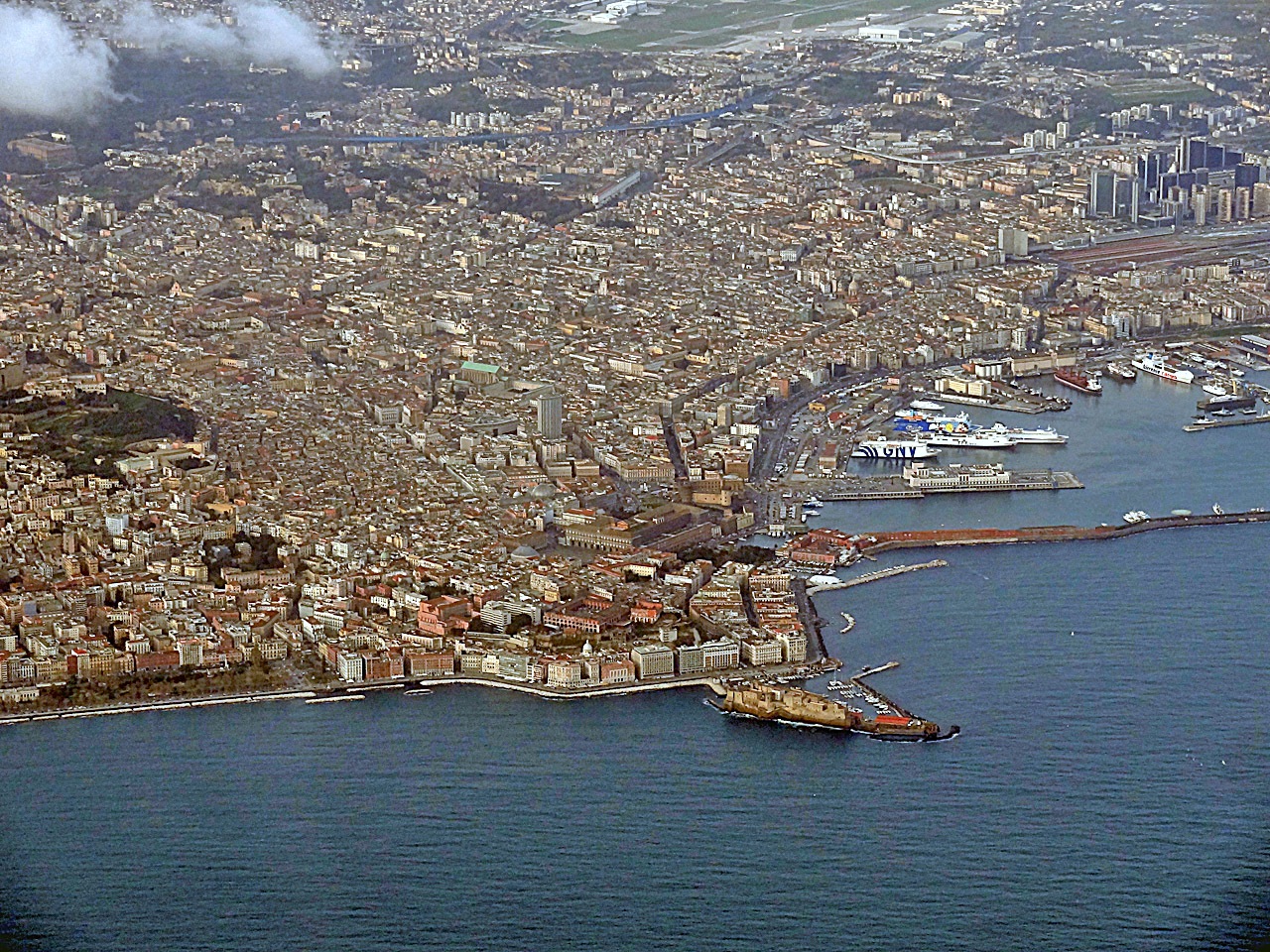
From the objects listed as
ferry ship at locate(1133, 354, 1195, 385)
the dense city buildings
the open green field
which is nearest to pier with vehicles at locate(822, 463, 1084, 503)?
the dense city buildings

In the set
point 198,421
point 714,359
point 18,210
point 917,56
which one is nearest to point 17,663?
point 198,421

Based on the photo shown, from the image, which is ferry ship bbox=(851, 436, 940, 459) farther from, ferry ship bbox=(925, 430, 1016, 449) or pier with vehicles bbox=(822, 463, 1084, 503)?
pier with vehicles bbox=(822, 463, 1084, 503)

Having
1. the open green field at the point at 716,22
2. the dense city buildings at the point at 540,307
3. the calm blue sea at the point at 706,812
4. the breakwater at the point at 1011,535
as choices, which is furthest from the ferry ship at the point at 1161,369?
the open green field at the point at 716,22

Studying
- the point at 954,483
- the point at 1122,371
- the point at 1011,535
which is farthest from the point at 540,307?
the point at 1011,535

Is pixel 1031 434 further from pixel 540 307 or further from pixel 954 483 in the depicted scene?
pixel 540 307

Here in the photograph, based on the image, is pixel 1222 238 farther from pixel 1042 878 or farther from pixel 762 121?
pixel 1042 878

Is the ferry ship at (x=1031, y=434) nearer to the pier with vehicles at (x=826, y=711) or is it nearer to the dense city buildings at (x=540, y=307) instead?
the dense city buildings at (x=540, y=307)
